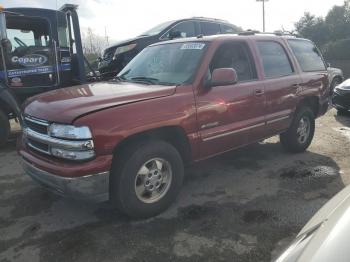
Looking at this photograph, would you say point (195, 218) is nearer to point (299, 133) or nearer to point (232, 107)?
point (232, 107)

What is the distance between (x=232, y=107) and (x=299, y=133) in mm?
2083

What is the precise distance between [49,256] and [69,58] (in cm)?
540

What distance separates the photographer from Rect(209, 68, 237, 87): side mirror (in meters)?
A: 4.45

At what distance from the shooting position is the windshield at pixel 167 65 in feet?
15.3

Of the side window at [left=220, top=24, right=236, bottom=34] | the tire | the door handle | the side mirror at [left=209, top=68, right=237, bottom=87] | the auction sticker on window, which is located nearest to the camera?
the side mirror at [left=209, top=68, right=237, bottom=87]

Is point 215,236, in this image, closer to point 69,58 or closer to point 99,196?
point 99,196

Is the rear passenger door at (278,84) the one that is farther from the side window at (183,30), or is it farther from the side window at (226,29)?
the side window at (226,29)

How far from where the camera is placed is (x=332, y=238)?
1737 millimetres

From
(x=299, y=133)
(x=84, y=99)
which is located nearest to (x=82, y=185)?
(x=84, y=99)

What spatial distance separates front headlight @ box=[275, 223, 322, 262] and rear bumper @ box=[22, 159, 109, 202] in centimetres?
207

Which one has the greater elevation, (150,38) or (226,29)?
(226,29)

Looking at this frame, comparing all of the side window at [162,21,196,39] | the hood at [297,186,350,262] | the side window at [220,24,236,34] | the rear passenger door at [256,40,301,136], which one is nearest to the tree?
the side window at [220,24,236,34]

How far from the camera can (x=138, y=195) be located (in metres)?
4.05

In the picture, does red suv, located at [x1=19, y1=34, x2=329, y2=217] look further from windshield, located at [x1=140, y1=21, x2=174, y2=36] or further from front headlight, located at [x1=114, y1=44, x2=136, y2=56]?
windshield, located at [x1=140, y1=21, x2=174, y2=36]
